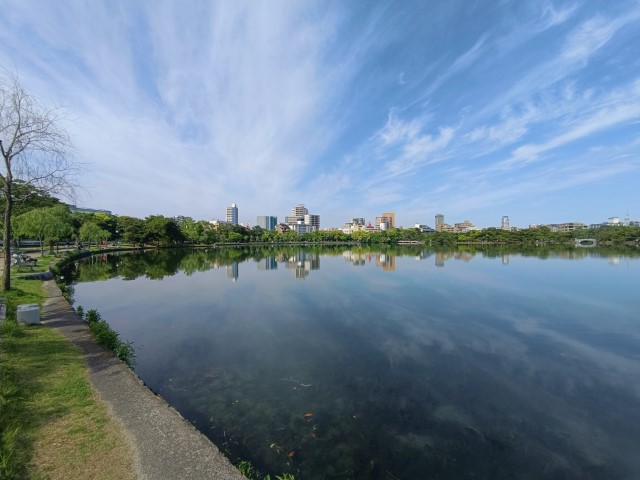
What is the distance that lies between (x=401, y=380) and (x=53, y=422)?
695 centimetres

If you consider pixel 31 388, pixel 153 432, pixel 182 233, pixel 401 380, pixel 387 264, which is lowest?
pixel 401 380

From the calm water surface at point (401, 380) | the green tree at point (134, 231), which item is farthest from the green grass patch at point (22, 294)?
the green tree at point (134, 231)

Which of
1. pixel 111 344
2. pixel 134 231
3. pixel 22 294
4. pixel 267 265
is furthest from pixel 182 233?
pixel 111 344

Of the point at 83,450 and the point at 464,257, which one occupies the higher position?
the point at 464,257

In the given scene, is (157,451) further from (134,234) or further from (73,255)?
(134,234)

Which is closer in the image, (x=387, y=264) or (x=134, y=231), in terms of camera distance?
(x=387, y=264)

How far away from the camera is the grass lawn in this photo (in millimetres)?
3826

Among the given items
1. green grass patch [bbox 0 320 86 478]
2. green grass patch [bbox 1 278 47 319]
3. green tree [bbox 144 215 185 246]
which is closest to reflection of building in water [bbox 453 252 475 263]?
green grass patch [bbox 1 278 47 319]

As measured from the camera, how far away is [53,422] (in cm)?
471

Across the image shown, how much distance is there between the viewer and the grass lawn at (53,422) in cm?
383

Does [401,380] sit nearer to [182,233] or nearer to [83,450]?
[83,450]

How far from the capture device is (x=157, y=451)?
4289 mm

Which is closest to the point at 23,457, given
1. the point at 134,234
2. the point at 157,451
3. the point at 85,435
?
the point at 85,435

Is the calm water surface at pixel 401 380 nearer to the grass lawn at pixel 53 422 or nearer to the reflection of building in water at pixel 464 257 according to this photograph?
the grass lawn at pixel 53 422
